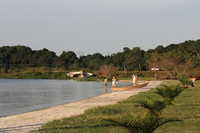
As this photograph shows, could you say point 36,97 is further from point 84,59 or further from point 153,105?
point 84,59

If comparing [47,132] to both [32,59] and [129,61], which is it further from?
[32,59]

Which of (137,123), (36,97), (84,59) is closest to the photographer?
(137,123)

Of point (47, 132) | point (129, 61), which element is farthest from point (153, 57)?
point (47, 132)

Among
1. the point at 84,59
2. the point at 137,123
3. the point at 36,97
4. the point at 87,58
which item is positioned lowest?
the point at 36,97

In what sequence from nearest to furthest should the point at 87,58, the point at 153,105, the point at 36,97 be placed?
the point at 153,105, the point at 36,97, the point at 87,58

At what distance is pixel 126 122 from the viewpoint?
6430mm

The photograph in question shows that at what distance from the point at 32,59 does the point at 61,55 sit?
1083cm

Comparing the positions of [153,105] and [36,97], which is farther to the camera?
[36,97]

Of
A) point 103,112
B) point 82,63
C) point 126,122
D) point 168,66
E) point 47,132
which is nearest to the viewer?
point 126,122

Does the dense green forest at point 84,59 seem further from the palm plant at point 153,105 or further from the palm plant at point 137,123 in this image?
the palm plant at point 137,123

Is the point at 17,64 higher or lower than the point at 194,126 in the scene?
higher

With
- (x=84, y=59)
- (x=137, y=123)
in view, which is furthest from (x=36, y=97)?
(x=84, y=59)

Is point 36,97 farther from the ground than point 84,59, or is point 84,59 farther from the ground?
point 84,59

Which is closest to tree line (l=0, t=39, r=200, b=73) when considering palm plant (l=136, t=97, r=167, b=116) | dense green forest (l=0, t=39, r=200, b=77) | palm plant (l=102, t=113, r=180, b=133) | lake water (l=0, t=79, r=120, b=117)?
A: dense green forest (l=0, t=39, r=200, b=77)
